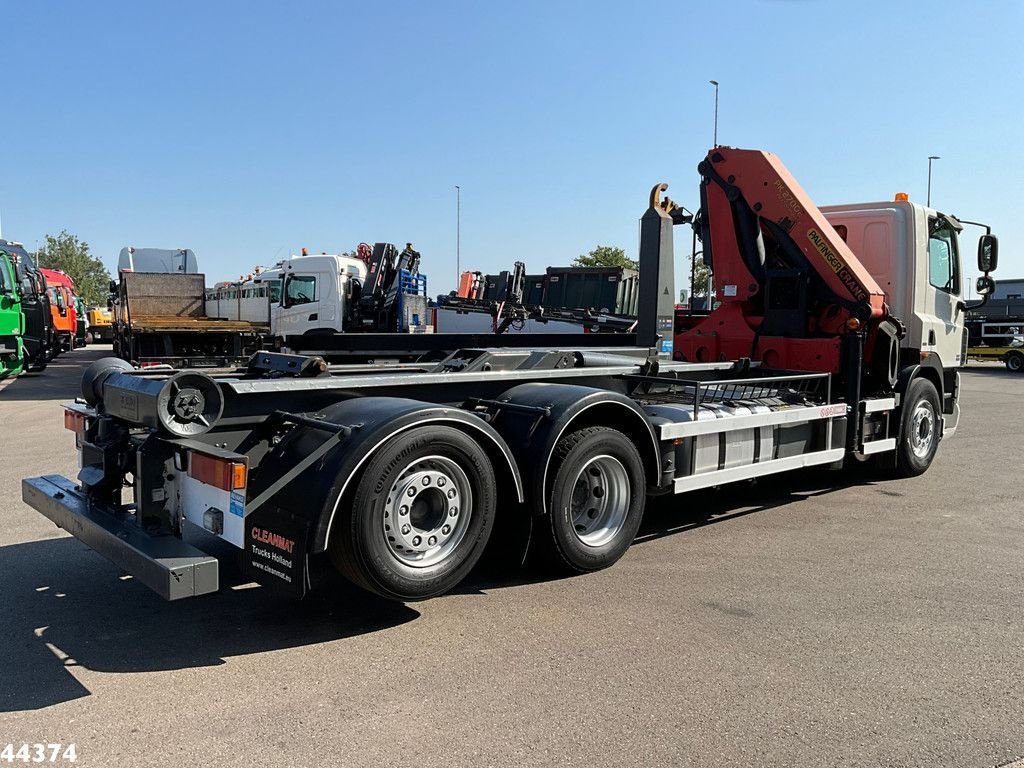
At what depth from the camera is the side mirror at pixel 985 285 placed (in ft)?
29.6

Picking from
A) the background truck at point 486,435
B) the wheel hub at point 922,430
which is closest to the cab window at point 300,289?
the background truck at point 486,435

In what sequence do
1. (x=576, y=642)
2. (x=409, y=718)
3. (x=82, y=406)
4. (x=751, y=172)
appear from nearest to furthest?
1. (x=409, y=718)
2. (x=576, y=642)
3. (x=82, y=406)
4. (x=751, y=172)

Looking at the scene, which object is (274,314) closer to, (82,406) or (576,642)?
(82,406)

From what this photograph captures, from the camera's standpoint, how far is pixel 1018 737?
3.29m

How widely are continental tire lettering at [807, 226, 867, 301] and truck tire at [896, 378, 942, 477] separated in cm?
127

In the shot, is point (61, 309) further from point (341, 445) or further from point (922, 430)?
point (341, 445)

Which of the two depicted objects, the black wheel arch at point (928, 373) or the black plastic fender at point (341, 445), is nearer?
the black plastic fender at point (341, 445)

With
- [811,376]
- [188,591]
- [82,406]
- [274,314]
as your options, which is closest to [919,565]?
[811,376]

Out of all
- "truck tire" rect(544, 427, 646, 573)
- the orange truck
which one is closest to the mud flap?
"truck tire" rect(544, 427, 646, 573)

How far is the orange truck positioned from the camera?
2584 centimetres

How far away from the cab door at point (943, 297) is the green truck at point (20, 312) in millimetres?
16496

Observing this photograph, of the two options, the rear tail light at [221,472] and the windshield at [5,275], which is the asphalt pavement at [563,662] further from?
the windshield at [5,275]

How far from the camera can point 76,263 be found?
7038 centimetres

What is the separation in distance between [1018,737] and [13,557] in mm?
5727
